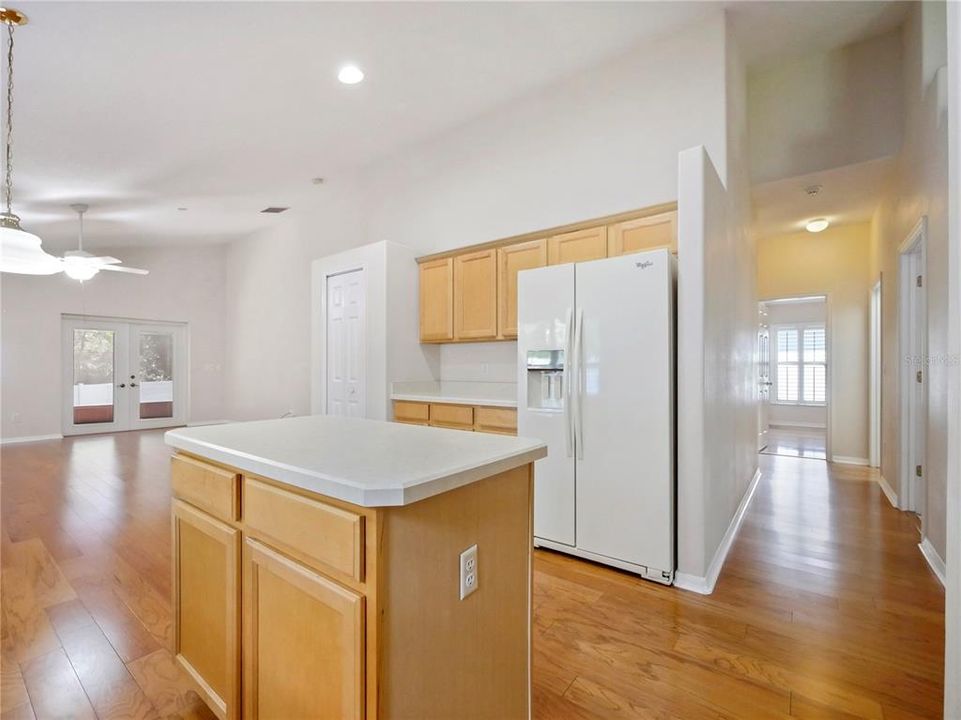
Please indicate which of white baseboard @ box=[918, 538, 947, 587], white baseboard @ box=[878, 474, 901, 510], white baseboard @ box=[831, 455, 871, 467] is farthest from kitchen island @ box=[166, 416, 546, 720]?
white baseboard @ box=[831, 455, 871, 467]

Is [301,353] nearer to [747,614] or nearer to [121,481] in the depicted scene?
[121,481]

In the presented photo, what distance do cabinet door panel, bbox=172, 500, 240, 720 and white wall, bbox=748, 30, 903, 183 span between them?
4.85 metres

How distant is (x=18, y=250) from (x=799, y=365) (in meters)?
10.7

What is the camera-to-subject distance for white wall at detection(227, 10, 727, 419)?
312 cm

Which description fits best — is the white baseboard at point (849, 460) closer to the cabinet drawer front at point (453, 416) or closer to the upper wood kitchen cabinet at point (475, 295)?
the upper wood kitchen cabinet at point (475, 295)

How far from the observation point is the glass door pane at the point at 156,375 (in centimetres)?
778

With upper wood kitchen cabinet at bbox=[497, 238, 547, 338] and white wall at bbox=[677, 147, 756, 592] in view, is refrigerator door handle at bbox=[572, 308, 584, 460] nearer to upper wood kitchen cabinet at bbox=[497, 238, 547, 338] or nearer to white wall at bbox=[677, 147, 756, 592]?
white wall at bbox=[677, 147, 756, 592]

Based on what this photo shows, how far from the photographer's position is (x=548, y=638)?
194 centimetres

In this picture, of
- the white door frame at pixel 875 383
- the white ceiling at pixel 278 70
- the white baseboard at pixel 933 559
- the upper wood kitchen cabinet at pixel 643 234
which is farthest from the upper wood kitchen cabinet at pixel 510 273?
the white door frame at pixel 875 383

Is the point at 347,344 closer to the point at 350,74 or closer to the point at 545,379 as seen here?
the point at 350,74

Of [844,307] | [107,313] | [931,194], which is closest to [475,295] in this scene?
[931,194]

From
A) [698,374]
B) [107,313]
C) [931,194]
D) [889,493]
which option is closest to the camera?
[698,374]

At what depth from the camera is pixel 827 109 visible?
12.4 feet

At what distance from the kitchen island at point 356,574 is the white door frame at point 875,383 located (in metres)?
5.51
